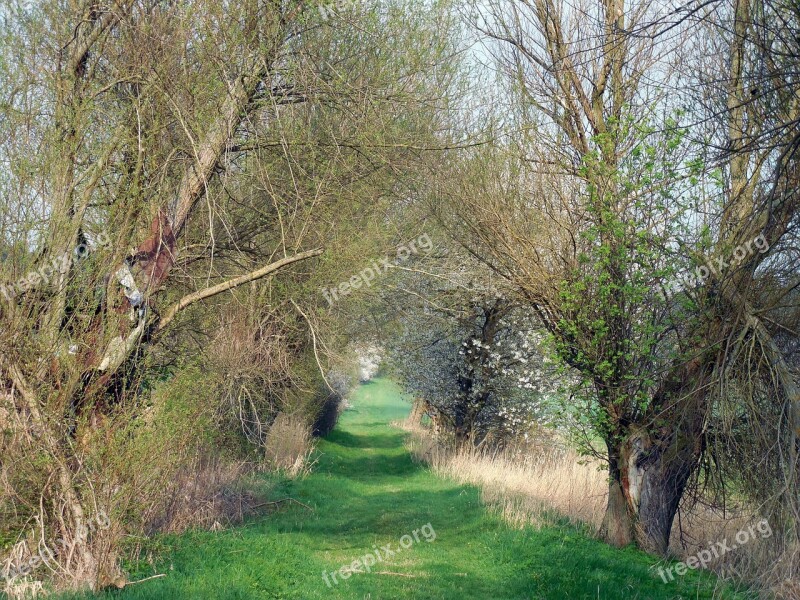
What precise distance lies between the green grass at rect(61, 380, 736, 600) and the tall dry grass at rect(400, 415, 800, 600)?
0.48 m

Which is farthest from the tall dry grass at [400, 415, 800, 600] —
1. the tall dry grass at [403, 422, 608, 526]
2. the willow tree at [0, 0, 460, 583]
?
the willow tree at [0, 0, 460, 583]

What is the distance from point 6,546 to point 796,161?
28.2 feet

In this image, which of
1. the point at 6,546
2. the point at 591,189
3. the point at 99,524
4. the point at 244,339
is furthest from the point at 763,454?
the point at 244,339

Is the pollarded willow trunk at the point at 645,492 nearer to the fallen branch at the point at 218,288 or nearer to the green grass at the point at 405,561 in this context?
the green grass at the point at 405,561

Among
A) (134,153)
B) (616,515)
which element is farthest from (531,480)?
(134,153)

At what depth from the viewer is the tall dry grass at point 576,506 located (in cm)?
828

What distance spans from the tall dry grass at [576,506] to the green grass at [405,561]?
485 millimetres

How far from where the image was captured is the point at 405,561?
1149 centimetres

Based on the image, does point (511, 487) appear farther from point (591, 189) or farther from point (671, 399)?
point (591, 189)

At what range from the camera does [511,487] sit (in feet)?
54.0

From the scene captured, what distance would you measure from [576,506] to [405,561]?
4099 mm

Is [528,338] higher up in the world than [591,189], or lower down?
lower down

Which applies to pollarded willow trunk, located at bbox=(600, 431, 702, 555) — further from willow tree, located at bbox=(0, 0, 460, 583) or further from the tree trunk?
willow tree, located at bbox=(0, 0, 460, 583)

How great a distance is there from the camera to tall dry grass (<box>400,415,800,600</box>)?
828 cm
